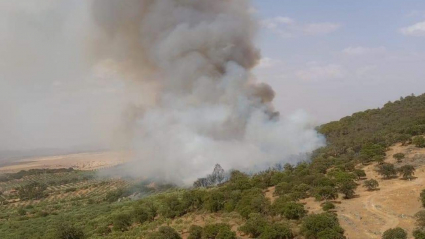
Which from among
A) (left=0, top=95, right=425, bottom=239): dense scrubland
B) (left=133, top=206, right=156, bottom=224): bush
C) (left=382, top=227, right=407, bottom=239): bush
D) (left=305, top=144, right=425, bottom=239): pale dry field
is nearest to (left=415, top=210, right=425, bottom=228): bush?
(left=0, top=95, right=425, bottom=239): dense scrubland

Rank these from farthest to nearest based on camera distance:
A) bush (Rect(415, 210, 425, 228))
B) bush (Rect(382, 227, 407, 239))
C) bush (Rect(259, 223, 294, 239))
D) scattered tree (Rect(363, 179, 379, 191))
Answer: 1. scattered tree (Rect(363, 179, 379, 191))
2. bush (Rect(259, 223, 294, 239))
3. bush (Rect(415, 210, 425, 228))
4. bush (Rect(382, 227, 407, 239))

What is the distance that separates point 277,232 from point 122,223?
13569 mm

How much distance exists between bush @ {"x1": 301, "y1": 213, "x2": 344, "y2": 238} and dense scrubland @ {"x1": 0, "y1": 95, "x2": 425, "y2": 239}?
0.05 meters

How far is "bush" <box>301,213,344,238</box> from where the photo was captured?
62.3ft

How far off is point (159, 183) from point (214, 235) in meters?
27.9

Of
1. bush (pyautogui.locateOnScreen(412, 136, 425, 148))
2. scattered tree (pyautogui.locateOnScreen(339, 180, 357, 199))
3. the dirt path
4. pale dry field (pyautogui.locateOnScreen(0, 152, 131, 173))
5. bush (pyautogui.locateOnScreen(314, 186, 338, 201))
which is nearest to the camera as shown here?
the dirt path

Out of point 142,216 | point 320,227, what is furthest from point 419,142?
point 142,216

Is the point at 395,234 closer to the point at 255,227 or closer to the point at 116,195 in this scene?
the point at 255,227

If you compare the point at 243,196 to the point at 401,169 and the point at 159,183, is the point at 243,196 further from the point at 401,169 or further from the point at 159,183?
Answer: the point at 159,183

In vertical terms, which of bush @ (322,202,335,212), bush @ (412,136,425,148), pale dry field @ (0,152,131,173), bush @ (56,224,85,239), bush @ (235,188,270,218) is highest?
pale dry field @ (0,152,131,173)

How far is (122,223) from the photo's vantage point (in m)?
27.9

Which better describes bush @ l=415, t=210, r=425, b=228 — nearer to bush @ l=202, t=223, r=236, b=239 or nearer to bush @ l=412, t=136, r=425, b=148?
bush @ l=202, t=223, r=236, b=239

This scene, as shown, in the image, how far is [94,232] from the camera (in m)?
28.1

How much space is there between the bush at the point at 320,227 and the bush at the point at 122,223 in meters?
14.5
